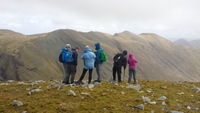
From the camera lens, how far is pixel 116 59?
22.4 meters

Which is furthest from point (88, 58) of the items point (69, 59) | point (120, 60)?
point (120, 60)

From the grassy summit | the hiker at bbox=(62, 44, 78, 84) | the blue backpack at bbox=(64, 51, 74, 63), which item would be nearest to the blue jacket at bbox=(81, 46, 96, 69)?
the hiker at bbox=(62, 44, 78, 84)

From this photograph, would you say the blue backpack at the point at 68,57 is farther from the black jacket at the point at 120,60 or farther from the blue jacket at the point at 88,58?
the black jacket at the point at 120,60

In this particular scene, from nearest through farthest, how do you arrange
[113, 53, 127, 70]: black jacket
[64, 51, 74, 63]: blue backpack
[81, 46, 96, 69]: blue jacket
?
[64, 51, 74, 63]: blue backpack
[81, 46, 96, 69]: blue jacket
[113, 53, 127, 70]: black jacket

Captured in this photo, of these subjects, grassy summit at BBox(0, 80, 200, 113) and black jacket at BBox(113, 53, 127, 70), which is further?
black jacket at BBox(113, 53, 127, 70)

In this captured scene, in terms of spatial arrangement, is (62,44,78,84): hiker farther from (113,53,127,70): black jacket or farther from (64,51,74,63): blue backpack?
(113,53,127,70): black jacket

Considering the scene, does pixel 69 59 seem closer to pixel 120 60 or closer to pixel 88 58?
pixel 88 58

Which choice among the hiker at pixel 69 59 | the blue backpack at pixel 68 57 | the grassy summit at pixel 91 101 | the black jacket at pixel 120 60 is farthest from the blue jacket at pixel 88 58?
the black jacket at pixel 120 60

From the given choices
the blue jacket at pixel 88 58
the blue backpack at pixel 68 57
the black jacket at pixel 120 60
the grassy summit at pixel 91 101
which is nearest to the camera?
the grassy summit at pixel 91 101

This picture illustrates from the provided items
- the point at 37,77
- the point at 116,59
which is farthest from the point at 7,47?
the point at 116,59

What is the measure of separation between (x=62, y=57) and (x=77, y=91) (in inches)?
186

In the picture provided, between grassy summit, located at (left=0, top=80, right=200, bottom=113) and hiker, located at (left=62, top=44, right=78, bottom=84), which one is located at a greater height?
hiker, located at (left=62, top=44, right=78, bottom=84)

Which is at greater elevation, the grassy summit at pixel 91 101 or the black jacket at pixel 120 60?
the black jacket at pixel 120 60

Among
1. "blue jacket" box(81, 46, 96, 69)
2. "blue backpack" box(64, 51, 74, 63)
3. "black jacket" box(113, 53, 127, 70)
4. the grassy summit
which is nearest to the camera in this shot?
the grassy summit
